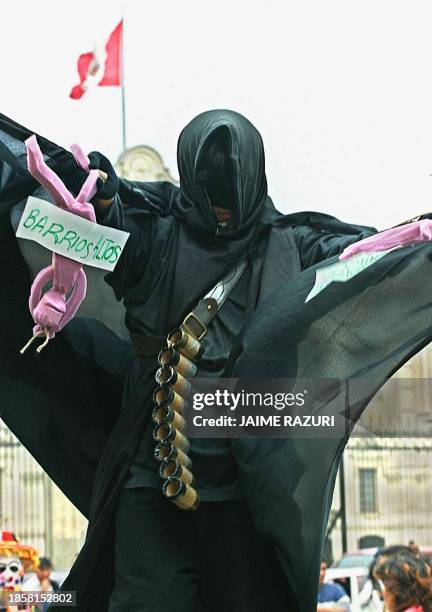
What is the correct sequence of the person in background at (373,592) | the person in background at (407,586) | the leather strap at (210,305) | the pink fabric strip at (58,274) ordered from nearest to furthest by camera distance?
the pink fabric strip at (58,274) → the leather strap at (210,305) → the person in background at (407,586) → the person in background at (373,592)

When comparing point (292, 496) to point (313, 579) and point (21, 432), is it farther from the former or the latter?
point (21, 432)

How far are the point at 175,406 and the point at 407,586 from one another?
1.16 meters

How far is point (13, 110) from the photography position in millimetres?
4930

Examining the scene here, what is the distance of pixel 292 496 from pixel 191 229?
0.66m

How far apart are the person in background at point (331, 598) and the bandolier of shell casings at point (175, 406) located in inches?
60.8

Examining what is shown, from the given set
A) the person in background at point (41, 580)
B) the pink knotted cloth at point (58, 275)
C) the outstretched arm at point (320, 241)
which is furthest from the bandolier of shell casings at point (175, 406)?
the person in background at point (41, 580)

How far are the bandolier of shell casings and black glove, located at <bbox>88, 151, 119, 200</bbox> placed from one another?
0.36 metres

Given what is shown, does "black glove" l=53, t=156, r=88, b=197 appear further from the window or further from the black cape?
the window

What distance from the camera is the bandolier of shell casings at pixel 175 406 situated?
405cm

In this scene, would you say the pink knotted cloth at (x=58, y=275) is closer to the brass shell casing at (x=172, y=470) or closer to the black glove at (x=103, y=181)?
the black glove at (x=103, y=181)

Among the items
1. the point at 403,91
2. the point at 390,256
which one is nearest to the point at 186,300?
the point at 390,256

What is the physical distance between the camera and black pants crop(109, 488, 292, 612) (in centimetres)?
404

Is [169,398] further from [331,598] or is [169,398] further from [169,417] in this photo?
[331,598]

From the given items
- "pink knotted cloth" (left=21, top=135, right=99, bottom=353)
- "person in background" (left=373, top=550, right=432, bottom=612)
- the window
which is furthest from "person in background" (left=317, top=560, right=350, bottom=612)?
"pink knotted cloth" (left=21, top=135, right=99, bottom=353)
